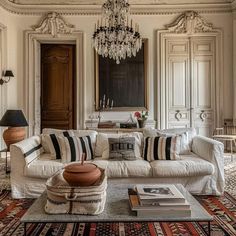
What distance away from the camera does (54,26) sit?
6074mm

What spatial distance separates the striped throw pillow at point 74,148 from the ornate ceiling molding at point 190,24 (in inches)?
146

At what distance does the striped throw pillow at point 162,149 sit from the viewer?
11.3 ft

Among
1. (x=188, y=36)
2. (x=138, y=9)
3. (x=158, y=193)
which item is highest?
(x=138, y=9)

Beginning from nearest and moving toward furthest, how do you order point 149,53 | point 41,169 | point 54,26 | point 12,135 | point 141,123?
point 41,169 < point 12,135 < point 141,123 < point 54,26 < point 149,53

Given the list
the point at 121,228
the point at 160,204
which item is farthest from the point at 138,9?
the point at 160,204

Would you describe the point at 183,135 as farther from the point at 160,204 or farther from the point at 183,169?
the point at 160,204

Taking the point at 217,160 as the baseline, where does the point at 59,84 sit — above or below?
above

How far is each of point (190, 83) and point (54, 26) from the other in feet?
10.4

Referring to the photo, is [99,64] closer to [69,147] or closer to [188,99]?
[188,99]

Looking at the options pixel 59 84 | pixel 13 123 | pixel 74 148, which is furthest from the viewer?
pixel 59 84

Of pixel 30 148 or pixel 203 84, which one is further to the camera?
pixel 203 84

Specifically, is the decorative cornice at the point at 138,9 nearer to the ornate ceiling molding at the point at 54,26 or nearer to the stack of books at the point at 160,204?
the ornate ceiling molding at the point at 54,26

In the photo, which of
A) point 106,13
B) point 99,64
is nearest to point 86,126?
point 99,64

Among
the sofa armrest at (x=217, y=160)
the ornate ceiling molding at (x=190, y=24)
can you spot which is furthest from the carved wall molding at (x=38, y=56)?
the sofa armrest at (x=217, y=160)
